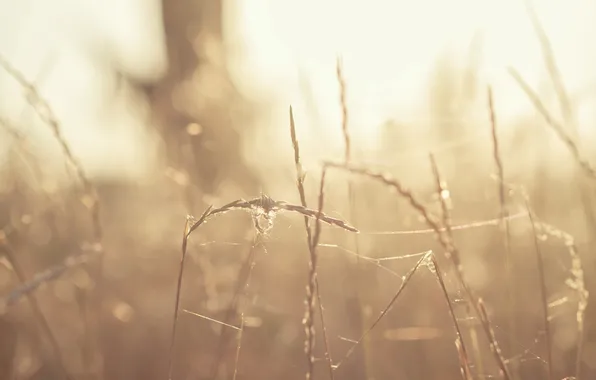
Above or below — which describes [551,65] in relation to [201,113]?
below

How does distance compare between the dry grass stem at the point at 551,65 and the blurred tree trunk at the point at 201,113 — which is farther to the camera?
the blurred tree trunk at the point at 201,113

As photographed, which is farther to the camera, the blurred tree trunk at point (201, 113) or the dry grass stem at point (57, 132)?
the blurred tree trunk at point (201, 113)

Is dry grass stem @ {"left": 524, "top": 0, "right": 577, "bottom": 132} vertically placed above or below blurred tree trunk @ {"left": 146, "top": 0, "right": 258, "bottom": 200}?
below

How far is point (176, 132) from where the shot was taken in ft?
9.43

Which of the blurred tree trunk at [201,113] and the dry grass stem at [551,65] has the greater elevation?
the blurred tree trunk at [201,113]

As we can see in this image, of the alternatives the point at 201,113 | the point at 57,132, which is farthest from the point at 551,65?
the point at 201,113

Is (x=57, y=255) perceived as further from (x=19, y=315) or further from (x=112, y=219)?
(x=19, y=315)

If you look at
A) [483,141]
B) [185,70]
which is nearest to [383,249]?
[483,141]

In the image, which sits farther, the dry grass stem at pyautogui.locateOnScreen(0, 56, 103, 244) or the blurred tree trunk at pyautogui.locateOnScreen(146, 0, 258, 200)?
the blurred tree trunk at pyautogui.locateOnScreen(146, 0, 258, 200)

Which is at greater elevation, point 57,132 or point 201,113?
point 201,113

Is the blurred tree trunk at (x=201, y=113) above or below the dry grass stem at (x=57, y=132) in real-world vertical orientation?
above

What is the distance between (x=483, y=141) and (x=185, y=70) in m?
1.89

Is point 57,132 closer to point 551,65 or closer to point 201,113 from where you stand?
point 551,65

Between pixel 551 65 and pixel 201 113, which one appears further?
pixel 201 113
